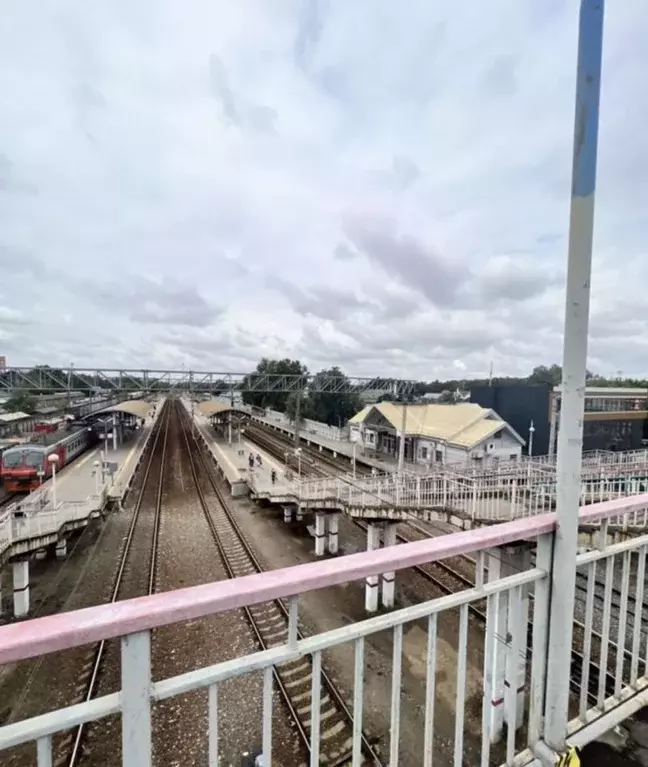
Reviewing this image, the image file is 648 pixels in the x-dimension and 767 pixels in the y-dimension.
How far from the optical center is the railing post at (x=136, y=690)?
42.1 inches

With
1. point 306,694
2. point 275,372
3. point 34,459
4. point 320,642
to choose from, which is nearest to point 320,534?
point 306,694

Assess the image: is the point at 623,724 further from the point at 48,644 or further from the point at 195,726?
the point at 195,726

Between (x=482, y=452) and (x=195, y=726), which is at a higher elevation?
(x=482, y=452)

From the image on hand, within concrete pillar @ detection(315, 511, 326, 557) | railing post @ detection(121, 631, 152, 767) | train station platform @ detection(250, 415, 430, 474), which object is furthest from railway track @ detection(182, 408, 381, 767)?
train station platform @ detection(250, 415, 430, 474)

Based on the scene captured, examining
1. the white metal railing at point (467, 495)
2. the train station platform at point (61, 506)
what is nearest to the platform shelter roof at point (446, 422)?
the white metal railing at point (467, 495)

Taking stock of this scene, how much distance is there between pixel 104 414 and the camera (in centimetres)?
3319

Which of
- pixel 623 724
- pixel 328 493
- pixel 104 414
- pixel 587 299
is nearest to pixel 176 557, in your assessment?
pixel 328 493

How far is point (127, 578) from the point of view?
1107cm

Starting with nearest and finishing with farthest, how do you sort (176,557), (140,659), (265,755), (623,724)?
(140,659), (265,755), (623,724), (176,557)

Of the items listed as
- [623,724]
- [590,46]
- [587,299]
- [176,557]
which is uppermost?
[590,46]

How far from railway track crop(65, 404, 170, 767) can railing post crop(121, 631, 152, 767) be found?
4.06 metres

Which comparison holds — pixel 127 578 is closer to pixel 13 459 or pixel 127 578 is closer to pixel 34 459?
pixel 34 459

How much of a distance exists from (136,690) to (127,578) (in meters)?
11.8

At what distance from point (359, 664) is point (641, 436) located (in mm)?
30935
